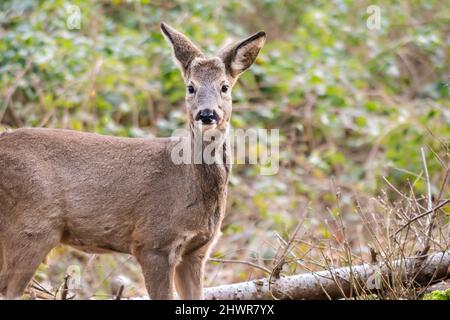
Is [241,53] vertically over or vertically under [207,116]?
over

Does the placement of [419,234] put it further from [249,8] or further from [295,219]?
[249,8]

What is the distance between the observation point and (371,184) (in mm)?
11703

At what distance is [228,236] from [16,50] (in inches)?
139

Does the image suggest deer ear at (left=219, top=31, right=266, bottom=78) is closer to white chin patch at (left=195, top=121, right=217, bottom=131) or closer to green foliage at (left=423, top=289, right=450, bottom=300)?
white chin patch at (left=195, top=121, right=217, bottom=131)

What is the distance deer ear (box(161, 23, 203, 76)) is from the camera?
6969 millimetres

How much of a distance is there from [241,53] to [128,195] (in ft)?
4.72

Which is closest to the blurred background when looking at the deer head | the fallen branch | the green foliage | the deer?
the fallen branch

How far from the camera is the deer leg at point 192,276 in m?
6.80

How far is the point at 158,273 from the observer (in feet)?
21.1

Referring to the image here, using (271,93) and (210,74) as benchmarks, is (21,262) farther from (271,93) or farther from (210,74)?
(271,93)

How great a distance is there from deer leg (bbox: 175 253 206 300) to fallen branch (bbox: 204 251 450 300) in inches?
6.5

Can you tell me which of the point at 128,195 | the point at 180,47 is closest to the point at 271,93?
the point at 180,47

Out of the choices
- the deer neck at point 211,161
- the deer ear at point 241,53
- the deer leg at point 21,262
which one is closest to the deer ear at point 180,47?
the deer ear at point 241,53
